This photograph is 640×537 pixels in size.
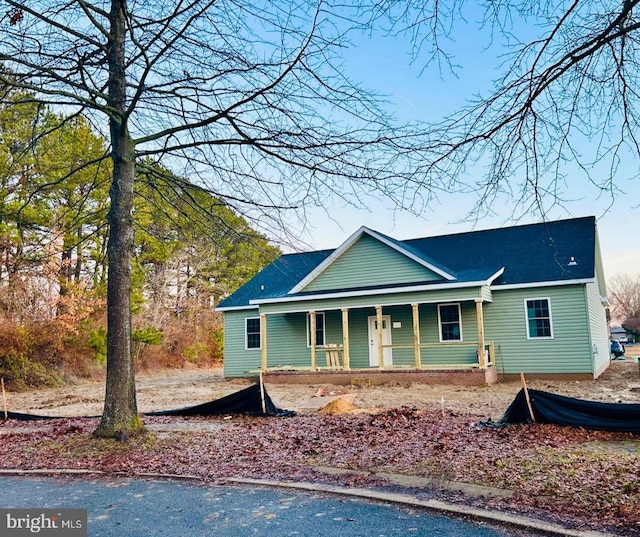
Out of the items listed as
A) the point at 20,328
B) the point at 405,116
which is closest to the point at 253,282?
the point at 20,328

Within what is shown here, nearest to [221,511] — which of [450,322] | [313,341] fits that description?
[313,341]

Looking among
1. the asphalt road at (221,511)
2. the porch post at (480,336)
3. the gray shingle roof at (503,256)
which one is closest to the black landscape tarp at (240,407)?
the asphalt road at (221,511)

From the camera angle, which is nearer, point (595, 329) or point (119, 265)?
point (119, 265)

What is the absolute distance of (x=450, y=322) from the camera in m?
19.2

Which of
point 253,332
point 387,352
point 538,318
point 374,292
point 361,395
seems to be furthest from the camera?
point 253,332

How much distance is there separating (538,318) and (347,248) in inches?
276

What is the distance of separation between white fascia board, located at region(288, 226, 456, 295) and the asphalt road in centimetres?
1351

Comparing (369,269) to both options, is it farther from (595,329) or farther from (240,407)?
(240,407)

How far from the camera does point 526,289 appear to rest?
18.1 m

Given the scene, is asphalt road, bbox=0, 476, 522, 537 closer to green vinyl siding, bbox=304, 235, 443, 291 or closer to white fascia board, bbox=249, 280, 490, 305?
white fascia board, bbox=249, 280, 490, 305

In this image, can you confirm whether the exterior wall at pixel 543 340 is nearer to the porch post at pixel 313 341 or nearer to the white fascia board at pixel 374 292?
the white fascia board at pixel 374 292

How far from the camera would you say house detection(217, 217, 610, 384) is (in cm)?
1750

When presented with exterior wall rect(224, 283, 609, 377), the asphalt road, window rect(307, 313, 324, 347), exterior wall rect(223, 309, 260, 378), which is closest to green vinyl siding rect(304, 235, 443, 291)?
exterior wall rect(224, 283, 609, 377)

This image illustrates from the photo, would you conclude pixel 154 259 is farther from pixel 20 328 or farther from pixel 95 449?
pixel 95 449
